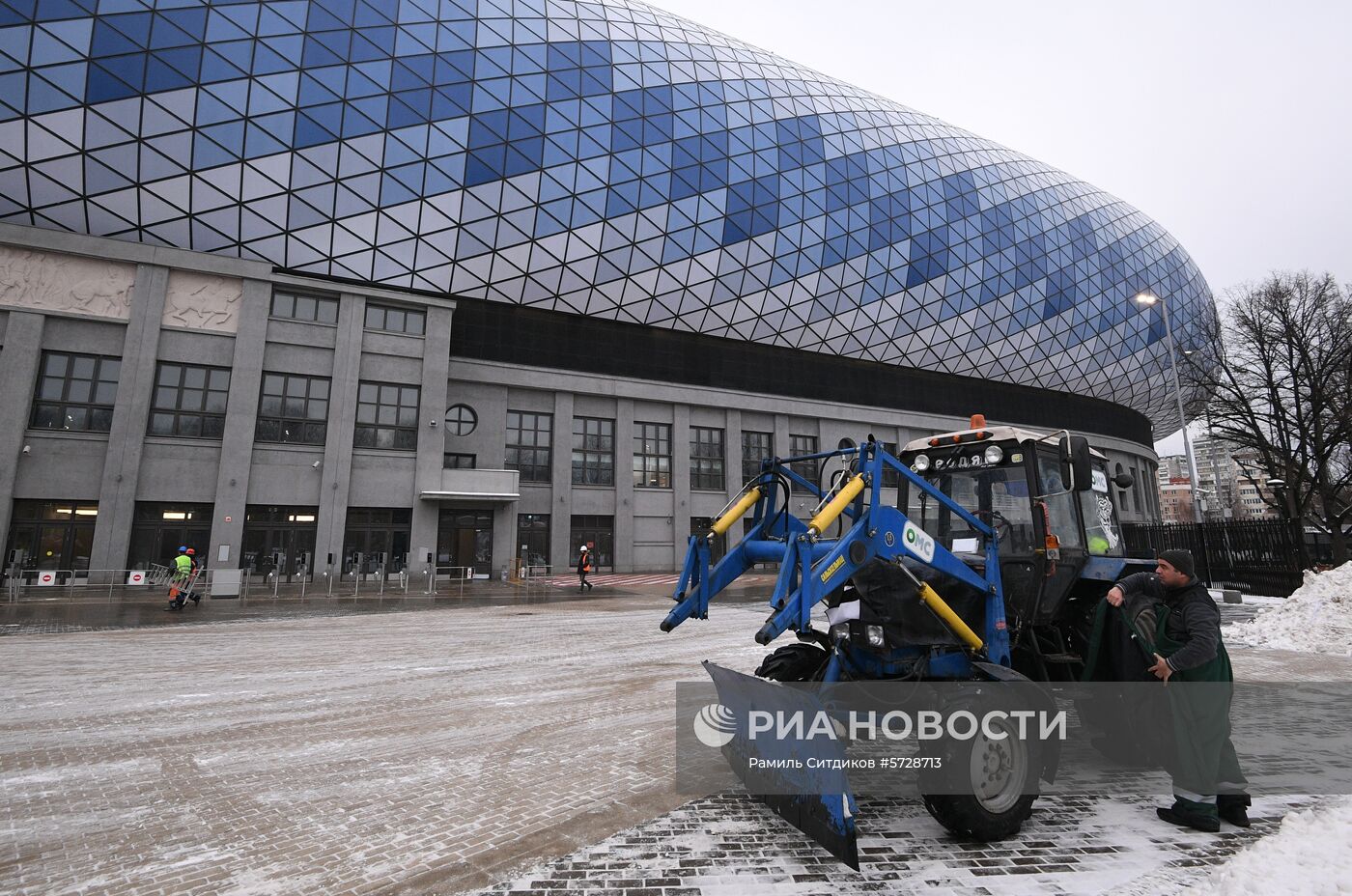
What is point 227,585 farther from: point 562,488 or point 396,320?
point 562,488

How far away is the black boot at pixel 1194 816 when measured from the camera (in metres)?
3.73

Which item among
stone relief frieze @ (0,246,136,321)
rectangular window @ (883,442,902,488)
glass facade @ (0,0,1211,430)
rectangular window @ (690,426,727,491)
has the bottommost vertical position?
rectangular window @ (883,442,902,488)

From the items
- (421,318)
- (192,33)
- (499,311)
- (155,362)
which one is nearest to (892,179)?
(499,311)

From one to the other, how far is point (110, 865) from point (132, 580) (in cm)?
2397

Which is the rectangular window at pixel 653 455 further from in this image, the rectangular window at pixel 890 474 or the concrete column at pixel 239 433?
the rectangular window at pixel 890 474

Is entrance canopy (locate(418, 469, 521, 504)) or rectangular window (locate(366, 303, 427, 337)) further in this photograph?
rectangular window (locate(366, 303, 427, 337))

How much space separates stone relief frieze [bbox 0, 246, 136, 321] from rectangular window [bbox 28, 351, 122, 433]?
6.01 feet

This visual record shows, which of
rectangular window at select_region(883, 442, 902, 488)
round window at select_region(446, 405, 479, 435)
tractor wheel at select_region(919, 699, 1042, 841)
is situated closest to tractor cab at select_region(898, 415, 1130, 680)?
rectangular window at select_region(883, 442, 902, 488)

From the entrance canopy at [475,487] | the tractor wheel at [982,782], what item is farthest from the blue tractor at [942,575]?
the entrance canopy at [475,487]

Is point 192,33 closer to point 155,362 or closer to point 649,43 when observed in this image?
point 155,362

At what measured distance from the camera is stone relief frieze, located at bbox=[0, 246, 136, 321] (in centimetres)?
2217

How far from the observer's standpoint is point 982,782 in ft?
12.3

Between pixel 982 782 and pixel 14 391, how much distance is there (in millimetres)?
31321

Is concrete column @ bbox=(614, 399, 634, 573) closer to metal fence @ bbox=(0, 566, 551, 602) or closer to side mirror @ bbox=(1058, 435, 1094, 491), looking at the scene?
metal fence @ bbox=(0, 566, 551, 602)
